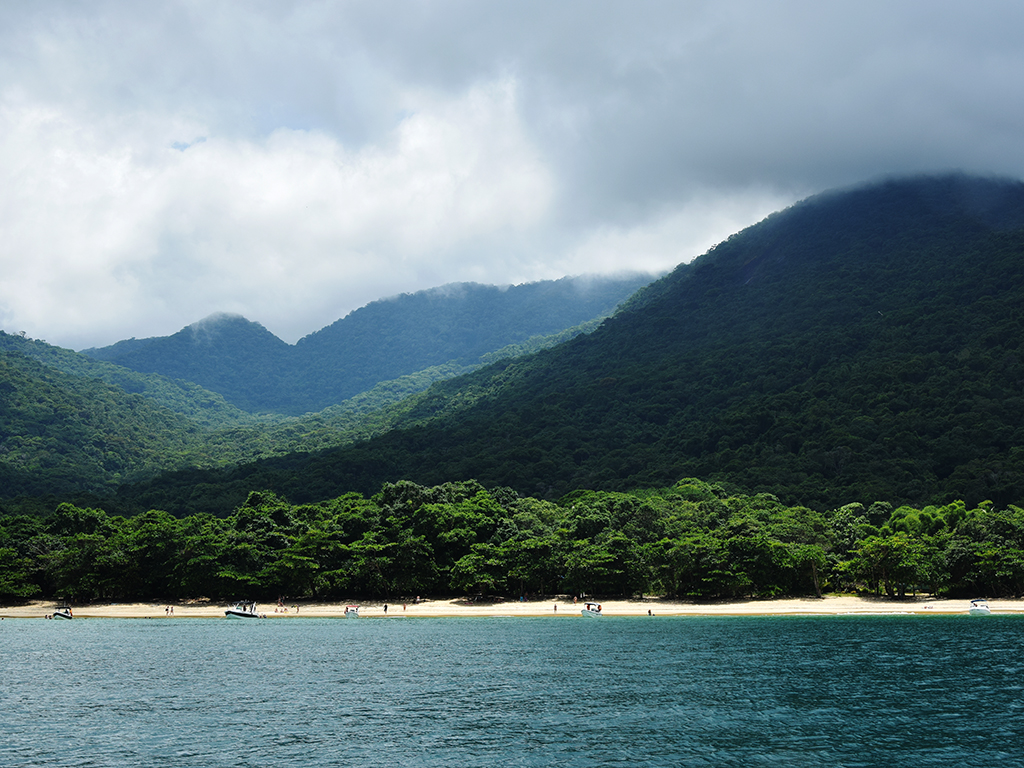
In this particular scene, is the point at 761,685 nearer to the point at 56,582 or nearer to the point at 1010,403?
the point at 56,582

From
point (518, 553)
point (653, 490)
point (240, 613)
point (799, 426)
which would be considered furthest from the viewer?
point (799, 426)

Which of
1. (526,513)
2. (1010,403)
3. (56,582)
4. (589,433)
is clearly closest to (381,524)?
(526,513)

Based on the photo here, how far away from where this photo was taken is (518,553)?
8344 centimetres

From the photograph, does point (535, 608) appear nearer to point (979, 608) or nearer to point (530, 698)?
point (979, 608)

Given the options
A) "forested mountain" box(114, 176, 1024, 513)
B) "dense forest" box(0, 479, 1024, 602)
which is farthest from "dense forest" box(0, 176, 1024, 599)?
"forested mountain" box(114, 176, 1024, 513)

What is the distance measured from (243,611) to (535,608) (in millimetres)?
30282

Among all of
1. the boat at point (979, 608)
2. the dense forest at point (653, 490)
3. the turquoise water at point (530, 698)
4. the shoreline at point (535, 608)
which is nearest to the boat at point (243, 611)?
the shoreline at point (535, 608)

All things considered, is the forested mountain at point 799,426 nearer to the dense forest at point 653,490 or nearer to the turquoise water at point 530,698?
the dense forest at point 653,490

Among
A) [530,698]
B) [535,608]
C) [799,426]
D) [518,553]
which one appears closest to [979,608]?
[535,608]

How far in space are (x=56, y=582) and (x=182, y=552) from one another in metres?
16.5

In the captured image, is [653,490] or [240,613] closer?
[240,613]

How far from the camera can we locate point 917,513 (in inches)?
3460

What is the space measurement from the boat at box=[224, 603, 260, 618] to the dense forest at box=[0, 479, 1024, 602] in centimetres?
324

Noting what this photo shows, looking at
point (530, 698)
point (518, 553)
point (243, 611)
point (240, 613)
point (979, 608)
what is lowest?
point (979, 608)
